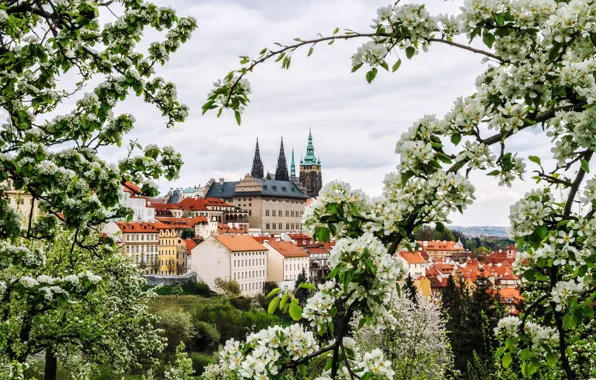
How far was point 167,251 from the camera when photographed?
8681cm

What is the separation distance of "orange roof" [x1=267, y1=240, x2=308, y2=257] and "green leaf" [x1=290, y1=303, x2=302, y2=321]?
3417 inches

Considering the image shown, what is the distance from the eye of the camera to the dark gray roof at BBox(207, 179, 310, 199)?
138 metres

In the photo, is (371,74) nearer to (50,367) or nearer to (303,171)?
(50,367)

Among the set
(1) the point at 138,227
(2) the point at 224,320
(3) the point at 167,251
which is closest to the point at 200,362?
(2) the point at 224,320

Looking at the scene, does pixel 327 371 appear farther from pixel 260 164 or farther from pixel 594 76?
pixel 260 164

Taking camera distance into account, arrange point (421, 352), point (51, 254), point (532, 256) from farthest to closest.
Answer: point (51, 254), point (421, 352), point (532, 256)

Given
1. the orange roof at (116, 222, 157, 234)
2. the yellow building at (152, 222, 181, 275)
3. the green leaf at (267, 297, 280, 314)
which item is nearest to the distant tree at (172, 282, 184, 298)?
the orange roof at (116, 222, 157, 234)

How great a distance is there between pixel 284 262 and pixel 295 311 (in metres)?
87.2

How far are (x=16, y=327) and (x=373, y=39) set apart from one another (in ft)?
51.1

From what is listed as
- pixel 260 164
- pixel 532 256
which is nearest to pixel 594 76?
pixel 532 256

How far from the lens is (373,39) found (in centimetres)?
299

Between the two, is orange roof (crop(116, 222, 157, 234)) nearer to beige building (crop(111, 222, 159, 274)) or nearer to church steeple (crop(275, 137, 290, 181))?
beige building (crop(111, 222, 159, 274))

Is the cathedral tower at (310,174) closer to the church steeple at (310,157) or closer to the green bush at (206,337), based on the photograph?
the church steeple at (310,157)

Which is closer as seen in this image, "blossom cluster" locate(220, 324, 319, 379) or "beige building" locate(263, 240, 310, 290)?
"blossom cluster" locate(220, 324, 319, 379)
